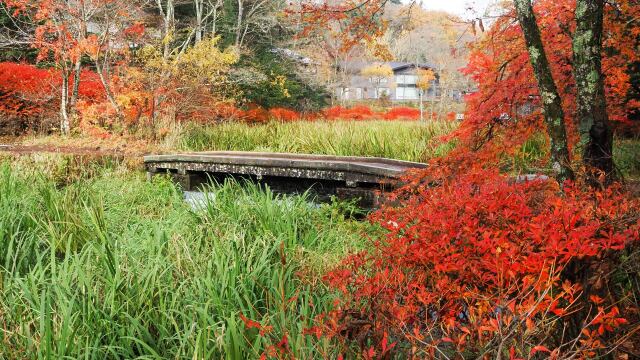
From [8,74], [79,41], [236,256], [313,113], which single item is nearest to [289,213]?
[236,256]

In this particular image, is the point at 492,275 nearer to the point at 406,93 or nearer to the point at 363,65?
the point at 363,65

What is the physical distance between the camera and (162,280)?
12.1ft

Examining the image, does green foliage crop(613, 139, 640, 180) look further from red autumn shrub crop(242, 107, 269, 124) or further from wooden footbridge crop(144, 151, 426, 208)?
red autumn shrub crop(242, 107, 269, 124)

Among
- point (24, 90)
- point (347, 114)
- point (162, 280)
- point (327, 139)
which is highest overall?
point (24, 90)

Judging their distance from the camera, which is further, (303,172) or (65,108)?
(65,108)

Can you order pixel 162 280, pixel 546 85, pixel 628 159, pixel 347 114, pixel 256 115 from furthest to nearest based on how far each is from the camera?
pixel 347 114
pixel 256 115
pixel 628 159
pixel 546 85
pixel 162 280

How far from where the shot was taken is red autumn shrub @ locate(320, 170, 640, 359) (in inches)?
98.2

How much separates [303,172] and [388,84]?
127 feet

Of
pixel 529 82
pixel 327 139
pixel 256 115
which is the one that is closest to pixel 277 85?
pixel 256 115

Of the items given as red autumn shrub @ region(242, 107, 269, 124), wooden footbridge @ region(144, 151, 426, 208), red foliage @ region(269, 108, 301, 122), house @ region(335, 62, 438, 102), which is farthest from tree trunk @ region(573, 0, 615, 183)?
house @ region(335, 62, 438, 102)

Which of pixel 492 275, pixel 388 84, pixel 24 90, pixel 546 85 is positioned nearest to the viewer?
pixel 492 275

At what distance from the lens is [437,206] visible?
3834 millimetres

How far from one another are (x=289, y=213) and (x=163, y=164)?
5.19 meters

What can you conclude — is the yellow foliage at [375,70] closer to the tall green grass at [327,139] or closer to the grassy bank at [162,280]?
the tall green grass at [327,139]
